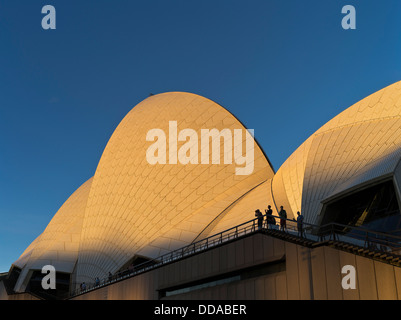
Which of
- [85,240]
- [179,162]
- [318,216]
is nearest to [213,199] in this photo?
[179,162]

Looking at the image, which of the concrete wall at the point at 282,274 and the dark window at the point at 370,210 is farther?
the dark window at the point at 370,210

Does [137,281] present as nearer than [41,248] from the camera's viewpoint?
Yes

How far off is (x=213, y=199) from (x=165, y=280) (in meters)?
7.51

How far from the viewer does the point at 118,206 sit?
29672 millimetres

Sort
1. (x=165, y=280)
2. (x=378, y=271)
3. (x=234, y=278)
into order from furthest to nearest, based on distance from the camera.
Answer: (x=165, y=280), (x=234, y=278), (x=378, y=271)

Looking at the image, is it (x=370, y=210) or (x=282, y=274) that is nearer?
(x=282, y=274)

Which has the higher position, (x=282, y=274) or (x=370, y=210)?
(x=370, y=210)

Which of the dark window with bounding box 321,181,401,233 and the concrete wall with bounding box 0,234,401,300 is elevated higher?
the dark window with bounding box 321,181,401,233

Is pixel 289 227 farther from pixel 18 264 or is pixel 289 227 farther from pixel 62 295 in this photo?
pixel 18 264

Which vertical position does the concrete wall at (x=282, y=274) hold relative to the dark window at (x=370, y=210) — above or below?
below

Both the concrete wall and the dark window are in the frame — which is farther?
the dark window


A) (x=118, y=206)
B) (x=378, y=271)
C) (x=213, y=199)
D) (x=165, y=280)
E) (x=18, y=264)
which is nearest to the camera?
(x=378, y=271)
